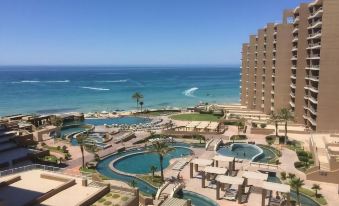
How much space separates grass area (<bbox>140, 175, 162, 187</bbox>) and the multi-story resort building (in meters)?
37.7

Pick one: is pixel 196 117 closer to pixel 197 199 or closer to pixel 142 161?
pixel 142 161

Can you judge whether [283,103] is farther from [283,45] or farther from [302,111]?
[283,45]

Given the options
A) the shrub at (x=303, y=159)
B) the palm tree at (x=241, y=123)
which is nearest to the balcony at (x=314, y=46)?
the palm tree at (x=241, y=123)

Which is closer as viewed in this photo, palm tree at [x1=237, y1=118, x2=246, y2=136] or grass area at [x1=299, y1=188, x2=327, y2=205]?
grass area at [x1=299, y1=188, x2=327, y2=205]

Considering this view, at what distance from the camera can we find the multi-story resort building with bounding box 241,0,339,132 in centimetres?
6053

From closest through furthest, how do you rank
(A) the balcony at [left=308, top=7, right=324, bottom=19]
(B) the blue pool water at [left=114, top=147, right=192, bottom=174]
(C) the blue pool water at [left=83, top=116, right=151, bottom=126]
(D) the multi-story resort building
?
(B) the blue pool water at [left=114, top=147, right=192, bottom=174], (D) the multi-story resort building, (A) the balcony at [left=308, top=7, right=324, bottom=19], (C) the blue pool water at [left=83, top=116, right=151, bottom=126]

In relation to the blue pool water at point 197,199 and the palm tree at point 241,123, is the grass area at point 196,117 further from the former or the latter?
the blue pool water at point 197,199

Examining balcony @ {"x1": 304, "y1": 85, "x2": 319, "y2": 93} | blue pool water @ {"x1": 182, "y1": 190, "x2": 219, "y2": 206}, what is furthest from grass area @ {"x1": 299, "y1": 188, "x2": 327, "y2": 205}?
balcony @ {"x1": 304, "y1": 85, "x2": 319, "y2": 93}

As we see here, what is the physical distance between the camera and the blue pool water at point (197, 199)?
119 feet

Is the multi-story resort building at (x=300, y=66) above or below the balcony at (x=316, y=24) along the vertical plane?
below

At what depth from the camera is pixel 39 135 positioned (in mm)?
63344

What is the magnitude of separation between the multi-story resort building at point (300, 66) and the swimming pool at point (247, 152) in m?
15.4

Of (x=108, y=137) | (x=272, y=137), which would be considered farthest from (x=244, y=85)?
(x=108, y=137)

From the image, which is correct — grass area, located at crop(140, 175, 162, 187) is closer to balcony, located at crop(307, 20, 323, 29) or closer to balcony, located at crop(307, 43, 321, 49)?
balcony, located at crop(307, 43, 321, 49)
